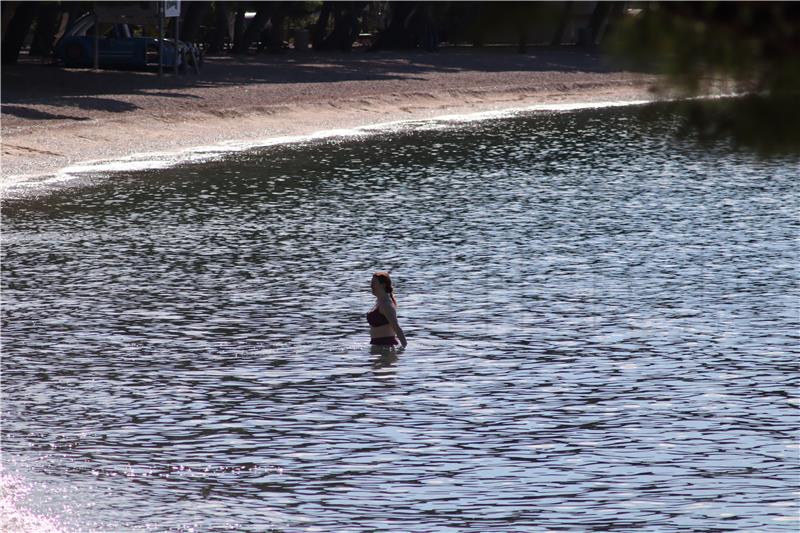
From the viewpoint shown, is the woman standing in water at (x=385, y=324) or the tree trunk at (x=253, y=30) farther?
the tree trunk at (x=253, y=30)

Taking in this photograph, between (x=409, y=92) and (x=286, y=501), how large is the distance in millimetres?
44217

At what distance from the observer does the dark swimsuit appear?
1511 cm

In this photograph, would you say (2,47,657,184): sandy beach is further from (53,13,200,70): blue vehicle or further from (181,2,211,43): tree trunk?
(181,2,211,43): tree trunk

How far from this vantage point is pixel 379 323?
15.1 metres

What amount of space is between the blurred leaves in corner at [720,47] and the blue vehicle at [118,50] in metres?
48.2

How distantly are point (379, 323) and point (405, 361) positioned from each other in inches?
22.7

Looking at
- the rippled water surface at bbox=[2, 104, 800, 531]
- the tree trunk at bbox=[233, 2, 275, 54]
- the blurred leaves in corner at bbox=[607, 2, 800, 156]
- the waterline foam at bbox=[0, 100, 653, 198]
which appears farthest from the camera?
the tree trunk at bbox=[233, 2, 275, 54]

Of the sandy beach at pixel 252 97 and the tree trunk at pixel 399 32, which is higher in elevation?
the tree trunk at pixel 399 32

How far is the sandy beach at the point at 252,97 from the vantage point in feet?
121

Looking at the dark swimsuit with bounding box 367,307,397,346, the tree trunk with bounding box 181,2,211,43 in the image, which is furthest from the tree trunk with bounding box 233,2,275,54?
the dark swimsuit with bounding box 367,307,397,346

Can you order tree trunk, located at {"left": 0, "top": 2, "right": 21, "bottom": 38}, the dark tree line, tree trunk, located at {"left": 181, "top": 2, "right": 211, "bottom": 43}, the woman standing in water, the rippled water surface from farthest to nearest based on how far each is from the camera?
1. tree trunk, located at {"left": 181, "top": 2, "right": 211, "bottom": 43}
2. the dark tree line
3. tree trunk, located at {"left": 0, "top": 2, "right": 21, "bottom": 38}
4. the woman standing in water
5. the rippled water surface

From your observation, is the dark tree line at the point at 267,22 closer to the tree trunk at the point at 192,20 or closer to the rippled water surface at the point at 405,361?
the tree trunk at the point at 192,20

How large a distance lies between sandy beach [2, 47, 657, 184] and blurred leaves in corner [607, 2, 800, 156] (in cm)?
2769

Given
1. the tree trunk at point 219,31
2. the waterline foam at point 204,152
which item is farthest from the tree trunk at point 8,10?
the tree trunk at point 219,31
